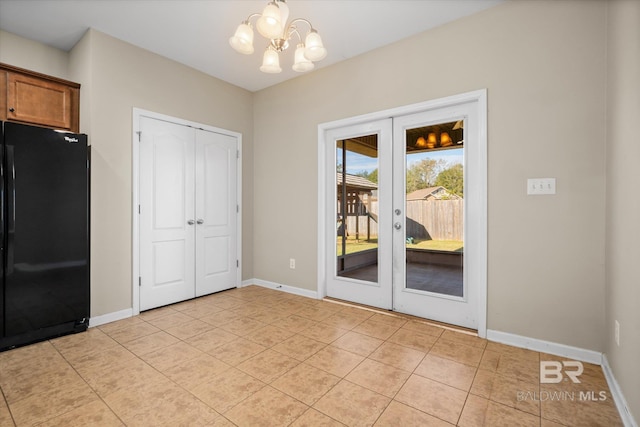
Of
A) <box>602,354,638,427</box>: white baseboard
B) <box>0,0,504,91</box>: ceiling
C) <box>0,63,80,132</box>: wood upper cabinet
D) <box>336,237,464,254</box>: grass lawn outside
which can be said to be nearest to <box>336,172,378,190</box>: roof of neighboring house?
<box>336,237,464,254</box>: grass lawn outside

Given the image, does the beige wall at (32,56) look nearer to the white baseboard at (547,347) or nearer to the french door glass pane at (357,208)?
the french door glass pane at (357,208)

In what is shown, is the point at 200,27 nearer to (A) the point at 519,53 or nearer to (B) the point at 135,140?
(B) the point at 135,140

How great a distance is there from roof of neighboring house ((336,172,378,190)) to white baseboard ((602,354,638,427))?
2.29m

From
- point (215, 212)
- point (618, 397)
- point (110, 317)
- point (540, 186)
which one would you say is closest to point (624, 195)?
point (540, 186)

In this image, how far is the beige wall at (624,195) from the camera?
4.97ft

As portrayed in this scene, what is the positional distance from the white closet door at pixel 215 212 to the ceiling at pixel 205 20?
1.11m

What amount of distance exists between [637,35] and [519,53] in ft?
3.26

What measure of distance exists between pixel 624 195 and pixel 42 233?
4.22 metres

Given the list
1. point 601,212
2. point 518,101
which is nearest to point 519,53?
point 518,101

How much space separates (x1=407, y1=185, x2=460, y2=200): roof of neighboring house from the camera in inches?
113

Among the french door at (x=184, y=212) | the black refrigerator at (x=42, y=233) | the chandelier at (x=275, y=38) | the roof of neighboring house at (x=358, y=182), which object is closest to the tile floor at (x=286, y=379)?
the black refrigerator at (x=42, y=233)

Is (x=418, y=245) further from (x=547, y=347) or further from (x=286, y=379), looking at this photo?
(x=286, y=379)

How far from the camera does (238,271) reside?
4246 mm

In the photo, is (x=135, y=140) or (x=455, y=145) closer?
(x=455, y=145)
